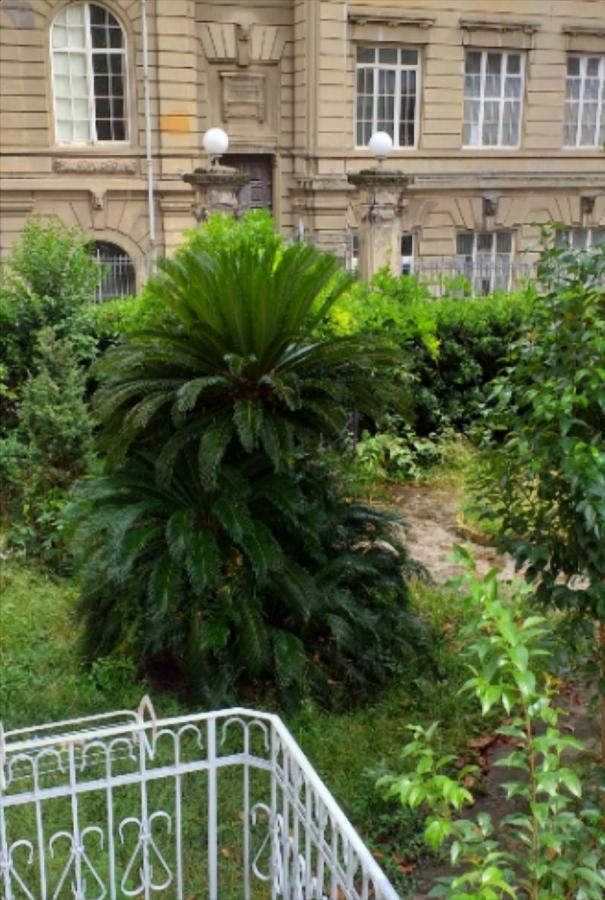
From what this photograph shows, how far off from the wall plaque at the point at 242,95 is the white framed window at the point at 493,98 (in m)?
4.27

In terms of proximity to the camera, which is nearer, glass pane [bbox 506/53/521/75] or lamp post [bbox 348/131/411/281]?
lamp post [bbox 348/131/411/281]

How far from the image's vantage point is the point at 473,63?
20.0 metres

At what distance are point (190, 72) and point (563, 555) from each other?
16.2 meters

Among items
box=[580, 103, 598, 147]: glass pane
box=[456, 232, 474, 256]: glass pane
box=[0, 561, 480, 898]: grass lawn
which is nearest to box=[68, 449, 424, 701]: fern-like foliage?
box=[0, 561, 480, 898]: grass lawn

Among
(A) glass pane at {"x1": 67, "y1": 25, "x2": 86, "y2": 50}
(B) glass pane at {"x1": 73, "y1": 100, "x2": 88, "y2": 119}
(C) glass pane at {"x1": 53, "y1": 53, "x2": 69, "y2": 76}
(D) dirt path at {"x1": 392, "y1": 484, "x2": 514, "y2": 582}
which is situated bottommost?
(D) dirt path at {"x1": 392, "y1": 484, "x2": 514, "y2": 582}

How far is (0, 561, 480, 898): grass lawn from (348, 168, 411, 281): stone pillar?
235 inches

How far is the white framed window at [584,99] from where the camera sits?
20.8 m

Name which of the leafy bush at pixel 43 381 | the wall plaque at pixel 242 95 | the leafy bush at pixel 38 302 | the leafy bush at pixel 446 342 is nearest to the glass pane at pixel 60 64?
the wall plaque at pixel 242 95

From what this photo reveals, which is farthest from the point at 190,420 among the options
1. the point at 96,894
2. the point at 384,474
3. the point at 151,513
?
the point at 384,474

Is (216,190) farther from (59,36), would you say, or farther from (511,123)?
(511,123)

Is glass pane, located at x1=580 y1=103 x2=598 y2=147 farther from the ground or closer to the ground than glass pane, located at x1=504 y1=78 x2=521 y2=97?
closer to the ground

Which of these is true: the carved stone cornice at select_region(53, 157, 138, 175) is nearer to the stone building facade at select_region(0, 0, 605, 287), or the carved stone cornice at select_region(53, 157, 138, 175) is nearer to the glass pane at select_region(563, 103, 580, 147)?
the stone building facade at select_region(0, 0, 605, 287)

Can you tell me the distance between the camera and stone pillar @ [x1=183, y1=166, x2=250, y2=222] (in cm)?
1108

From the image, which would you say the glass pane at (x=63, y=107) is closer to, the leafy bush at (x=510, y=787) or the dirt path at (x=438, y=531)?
the dirt path at (x=438, y=531)
